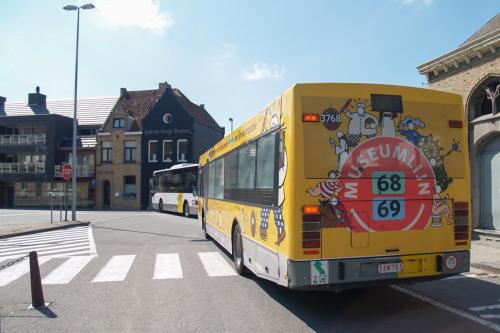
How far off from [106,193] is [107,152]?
13.8 ft

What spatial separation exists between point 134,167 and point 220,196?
116 feet

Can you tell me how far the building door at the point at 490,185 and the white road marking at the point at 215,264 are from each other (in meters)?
8.46

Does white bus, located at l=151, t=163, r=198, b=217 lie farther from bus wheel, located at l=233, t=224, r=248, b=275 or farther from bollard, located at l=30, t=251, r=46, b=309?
bollard, located at l=30, t=251, r=46, b=309

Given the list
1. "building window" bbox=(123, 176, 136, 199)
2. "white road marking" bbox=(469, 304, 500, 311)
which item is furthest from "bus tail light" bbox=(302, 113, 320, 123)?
"building window" bbox=(123, 176, 136, 199)

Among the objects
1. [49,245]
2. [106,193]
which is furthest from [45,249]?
[106,193]

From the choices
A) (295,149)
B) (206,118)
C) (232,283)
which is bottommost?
(232,283)

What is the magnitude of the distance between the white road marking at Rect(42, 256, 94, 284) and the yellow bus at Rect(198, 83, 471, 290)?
4374 millimetres

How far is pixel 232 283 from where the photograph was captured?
308 inches

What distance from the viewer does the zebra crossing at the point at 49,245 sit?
11719mm

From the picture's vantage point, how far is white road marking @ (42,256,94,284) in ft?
27.2

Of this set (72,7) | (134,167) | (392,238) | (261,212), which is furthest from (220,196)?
(134,167)

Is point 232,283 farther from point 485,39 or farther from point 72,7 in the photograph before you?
point 72,7

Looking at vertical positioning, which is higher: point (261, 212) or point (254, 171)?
point (254, 171)

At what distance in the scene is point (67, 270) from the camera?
30.4 ft
